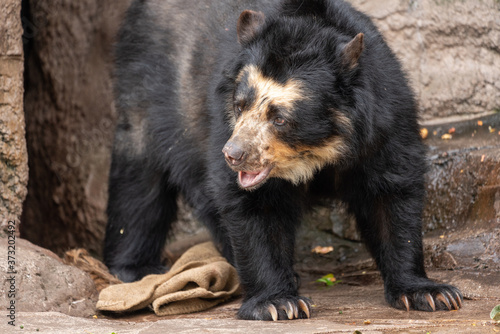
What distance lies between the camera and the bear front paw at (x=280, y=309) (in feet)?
13.8

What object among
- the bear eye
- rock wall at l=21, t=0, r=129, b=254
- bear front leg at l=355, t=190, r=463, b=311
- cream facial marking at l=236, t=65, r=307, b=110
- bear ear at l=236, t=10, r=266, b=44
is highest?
bear ear at l=236, t=10, r=266, b=44

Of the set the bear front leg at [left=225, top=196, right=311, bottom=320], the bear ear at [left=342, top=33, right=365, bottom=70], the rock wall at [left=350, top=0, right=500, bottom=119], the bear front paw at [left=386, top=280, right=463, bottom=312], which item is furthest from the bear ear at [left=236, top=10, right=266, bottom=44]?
the rock wall at [left=350, top=0, right=500, bottom=119]

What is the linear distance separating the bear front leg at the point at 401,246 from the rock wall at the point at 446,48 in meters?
2.24

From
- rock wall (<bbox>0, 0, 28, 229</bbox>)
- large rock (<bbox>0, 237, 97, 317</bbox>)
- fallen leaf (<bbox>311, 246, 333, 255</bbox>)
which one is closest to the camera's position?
large rock (<bbox>0, 237, 97, 317</bbox>)

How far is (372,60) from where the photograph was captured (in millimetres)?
4227

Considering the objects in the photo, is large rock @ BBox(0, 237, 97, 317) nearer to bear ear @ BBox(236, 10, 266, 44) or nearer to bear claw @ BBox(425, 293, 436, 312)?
bear ear @ BBox(236, 10, 266, 44)

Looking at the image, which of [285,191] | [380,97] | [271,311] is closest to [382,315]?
[271,311]

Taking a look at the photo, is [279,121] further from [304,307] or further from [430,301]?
[430,301]

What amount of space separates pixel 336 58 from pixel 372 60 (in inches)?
9.9

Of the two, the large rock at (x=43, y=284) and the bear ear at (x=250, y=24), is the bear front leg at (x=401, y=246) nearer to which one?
the bear ear at (x=250, y=24)

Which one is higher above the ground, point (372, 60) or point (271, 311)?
point (372, 60)

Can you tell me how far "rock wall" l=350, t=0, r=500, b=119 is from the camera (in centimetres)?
646

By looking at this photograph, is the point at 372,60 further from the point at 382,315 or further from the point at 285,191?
the point at 382,315

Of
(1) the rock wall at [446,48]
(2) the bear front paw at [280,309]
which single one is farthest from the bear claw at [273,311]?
(1) the rock wall at [446,48]
